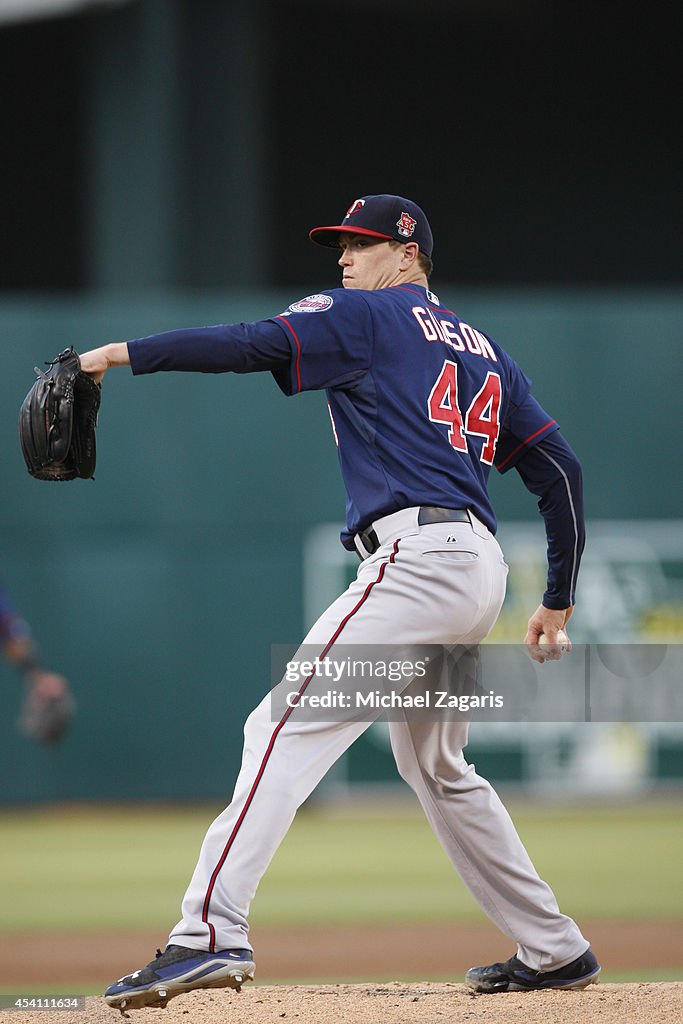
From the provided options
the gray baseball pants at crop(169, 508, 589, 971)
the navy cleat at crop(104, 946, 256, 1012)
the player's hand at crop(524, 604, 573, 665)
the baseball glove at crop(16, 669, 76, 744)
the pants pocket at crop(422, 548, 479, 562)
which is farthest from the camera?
the baseball glove at crop(16, 669, 76, 744)

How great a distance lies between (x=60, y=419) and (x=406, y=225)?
98cm

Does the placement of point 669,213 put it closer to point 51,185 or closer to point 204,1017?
point 51,185

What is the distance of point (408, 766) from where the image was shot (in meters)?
3.40

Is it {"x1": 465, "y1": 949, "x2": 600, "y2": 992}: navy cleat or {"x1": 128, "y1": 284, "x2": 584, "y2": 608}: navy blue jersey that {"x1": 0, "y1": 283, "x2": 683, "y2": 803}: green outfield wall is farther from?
{"x1": 128, "y1": 284, "x2": 584, "y2": 608}: navy blue jersey

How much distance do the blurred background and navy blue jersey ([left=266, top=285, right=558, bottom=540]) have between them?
2945 millimetres

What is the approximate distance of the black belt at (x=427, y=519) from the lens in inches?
128

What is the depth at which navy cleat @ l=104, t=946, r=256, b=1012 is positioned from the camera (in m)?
2.88

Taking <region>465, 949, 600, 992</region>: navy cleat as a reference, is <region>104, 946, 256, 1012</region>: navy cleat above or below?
above

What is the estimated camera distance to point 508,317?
8.66m

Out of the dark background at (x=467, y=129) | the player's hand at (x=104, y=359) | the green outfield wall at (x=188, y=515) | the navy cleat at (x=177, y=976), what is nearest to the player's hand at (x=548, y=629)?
the navy cleat at (x=177, y=976)

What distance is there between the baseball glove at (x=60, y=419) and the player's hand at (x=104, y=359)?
0.03m

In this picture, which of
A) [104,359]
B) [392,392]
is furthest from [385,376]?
[104,359]

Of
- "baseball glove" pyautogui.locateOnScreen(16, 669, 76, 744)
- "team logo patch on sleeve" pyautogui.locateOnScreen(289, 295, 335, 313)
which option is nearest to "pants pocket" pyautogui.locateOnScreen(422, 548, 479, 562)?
"team logo patch on sleeve" pyautogui.locateOnScreen(289, 295, 335, 313)

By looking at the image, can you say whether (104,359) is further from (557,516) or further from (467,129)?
(467,129)
